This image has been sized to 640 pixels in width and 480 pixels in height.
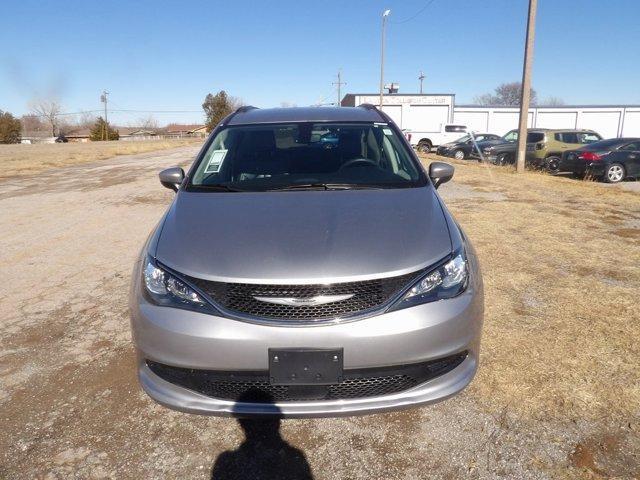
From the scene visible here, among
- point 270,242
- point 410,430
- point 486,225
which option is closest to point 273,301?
point 270,242

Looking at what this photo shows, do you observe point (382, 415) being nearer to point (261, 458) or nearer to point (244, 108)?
point (261, 458)

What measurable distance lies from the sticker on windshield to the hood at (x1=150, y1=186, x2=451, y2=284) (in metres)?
0.50

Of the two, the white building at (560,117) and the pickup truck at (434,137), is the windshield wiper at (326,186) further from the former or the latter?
the white building at (560,117)

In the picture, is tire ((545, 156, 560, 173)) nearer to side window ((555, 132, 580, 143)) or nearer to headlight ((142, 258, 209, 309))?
side window ((555, 132, 580, 143))

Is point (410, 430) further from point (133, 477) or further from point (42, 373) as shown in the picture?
point (42, 373)

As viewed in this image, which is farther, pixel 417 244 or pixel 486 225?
pixel 486 225

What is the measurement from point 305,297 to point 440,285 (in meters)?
0.65

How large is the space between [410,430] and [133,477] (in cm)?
133

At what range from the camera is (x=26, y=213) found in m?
8.32

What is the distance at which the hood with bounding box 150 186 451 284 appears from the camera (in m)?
2.07

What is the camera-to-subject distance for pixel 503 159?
19.1 m

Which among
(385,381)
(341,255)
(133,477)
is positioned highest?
(341,255)

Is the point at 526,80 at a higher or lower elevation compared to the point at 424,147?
higher

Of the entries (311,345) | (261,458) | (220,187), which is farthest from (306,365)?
(220,187)
